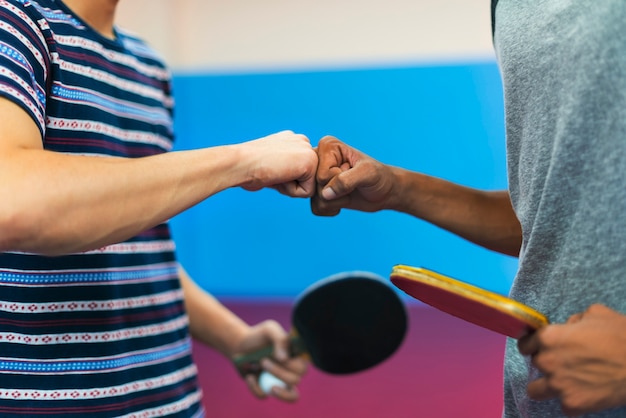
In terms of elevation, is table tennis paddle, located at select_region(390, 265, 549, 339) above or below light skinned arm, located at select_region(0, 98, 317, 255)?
below

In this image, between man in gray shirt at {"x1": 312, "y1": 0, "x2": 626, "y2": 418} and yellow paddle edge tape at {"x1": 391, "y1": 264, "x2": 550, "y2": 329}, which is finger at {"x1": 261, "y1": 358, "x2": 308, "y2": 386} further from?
yellow paddle edge tape at {"x1": 391, "y1": 264, "x2": 550, "y2": 329}

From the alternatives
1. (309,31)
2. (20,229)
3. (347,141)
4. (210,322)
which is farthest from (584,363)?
(309,31)

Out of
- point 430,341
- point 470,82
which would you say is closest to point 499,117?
point 470,82

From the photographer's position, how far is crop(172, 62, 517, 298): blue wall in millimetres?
2287

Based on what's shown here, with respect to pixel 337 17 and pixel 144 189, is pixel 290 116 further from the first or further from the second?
pixel 144 189

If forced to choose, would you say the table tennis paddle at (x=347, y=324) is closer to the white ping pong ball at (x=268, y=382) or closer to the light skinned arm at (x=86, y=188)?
the white ping pong ball at (x=268, y=382)

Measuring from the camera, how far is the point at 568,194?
77 centimetres

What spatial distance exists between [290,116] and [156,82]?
120 cm

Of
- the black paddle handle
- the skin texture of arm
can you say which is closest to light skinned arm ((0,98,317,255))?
the skin texture of arm

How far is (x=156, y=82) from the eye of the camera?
1215 millimetres

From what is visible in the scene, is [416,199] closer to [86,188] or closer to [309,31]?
[86,188]

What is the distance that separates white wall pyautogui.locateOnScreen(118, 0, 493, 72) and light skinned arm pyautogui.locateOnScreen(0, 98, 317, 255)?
2348 millimetres

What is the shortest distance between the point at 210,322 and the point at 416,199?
49 centimetres

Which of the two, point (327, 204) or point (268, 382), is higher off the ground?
point (327, 204)
